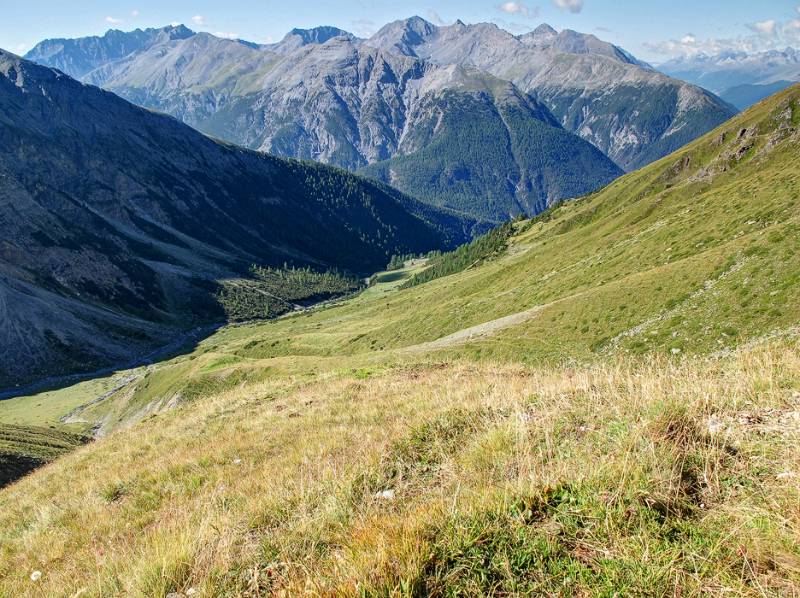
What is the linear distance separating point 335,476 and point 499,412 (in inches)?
149

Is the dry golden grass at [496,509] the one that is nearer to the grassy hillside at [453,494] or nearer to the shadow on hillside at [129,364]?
the grassy hillside at [453,494]

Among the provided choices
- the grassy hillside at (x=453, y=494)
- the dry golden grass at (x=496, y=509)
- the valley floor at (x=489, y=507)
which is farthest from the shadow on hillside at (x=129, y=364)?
the dry golden grass at (x=496, y=509)

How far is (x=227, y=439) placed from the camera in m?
14.7

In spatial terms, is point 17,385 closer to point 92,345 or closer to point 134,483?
point 92,345

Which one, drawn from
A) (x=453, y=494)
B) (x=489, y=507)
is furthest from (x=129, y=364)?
(x=489, y=507)

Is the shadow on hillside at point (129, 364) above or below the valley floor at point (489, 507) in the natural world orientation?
below

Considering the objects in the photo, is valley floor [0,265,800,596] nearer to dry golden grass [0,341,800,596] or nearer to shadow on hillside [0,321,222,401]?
dry golden grass [0,341,800,596]

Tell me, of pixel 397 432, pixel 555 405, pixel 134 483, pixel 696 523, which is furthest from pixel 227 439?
pixel 696 523

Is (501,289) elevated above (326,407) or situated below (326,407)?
below

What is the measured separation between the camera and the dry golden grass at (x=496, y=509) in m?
4.59

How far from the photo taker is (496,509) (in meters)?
5.44

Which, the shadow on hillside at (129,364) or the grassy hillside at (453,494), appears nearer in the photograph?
the grassy hillside at (453,494)

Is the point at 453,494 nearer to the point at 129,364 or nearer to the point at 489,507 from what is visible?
the point at 489,507

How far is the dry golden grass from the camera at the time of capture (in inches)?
181
